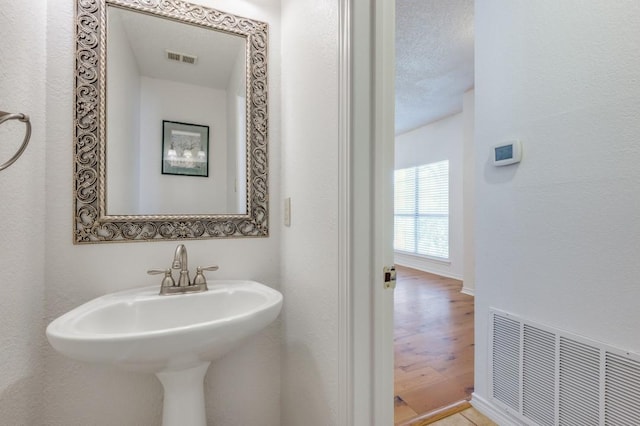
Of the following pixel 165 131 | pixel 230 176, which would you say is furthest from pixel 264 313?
pixel 165 131

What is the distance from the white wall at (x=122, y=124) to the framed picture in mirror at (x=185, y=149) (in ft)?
0.35

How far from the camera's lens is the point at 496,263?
149 cm

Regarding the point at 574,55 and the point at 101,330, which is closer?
the point at 101,330

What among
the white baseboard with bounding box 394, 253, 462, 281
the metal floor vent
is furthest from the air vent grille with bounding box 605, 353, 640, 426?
the white baseboard with bounding box 394, 253, 462, 281

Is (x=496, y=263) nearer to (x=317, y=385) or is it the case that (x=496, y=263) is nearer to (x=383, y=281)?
(x=383, y=281)

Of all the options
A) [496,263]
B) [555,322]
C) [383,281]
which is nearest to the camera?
[383,281]

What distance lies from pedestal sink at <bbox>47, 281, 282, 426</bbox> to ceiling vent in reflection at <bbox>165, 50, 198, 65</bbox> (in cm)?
98

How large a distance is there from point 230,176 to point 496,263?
1426mm

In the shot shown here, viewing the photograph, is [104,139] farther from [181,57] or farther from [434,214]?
[434,214]

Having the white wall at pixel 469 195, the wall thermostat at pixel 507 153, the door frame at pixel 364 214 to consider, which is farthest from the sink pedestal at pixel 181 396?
the white wall at pixel 469 195

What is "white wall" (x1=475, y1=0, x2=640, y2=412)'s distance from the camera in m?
1.02

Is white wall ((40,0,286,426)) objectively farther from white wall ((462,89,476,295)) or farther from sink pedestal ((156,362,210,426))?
white wall ((462,89,476,295))

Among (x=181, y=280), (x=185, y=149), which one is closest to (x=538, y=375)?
(x=181, y=280)

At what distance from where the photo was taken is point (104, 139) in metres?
1.08
